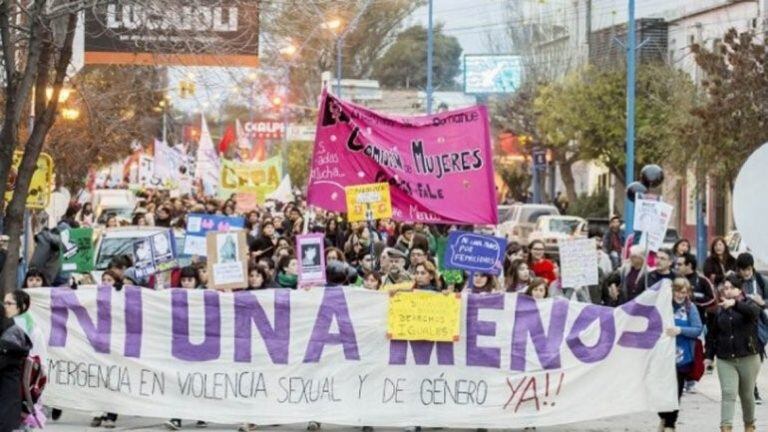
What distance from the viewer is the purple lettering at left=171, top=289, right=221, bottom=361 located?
13914 millimetres

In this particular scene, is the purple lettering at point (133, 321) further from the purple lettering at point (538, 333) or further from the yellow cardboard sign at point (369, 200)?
the yellow cardboard sign at point (369, 200)

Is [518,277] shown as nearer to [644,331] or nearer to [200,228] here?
[644,331]

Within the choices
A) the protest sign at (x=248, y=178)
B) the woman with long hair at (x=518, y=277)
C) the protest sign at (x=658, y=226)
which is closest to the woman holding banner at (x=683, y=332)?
the protest sign at (x=658, y=226)

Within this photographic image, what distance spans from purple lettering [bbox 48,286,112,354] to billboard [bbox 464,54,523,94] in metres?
54.5

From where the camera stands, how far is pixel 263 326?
14.0 m

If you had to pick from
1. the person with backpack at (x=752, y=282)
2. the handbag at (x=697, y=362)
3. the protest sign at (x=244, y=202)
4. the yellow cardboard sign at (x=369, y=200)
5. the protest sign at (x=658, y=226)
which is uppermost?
the protest sign at (x=244, y=202)

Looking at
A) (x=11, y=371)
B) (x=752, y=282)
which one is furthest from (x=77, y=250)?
(x=11, y=371)

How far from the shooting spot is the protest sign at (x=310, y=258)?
15.6m

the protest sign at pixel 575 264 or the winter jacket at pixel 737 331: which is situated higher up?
the protest sign at pixel 575 264

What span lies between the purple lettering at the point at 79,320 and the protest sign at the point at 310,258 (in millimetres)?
2197

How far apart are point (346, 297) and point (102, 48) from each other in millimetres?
7429

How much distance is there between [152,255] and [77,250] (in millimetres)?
2200

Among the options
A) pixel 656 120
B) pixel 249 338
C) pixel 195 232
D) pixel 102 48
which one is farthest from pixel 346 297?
pixel 656 120

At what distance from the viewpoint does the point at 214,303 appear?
14039mm
